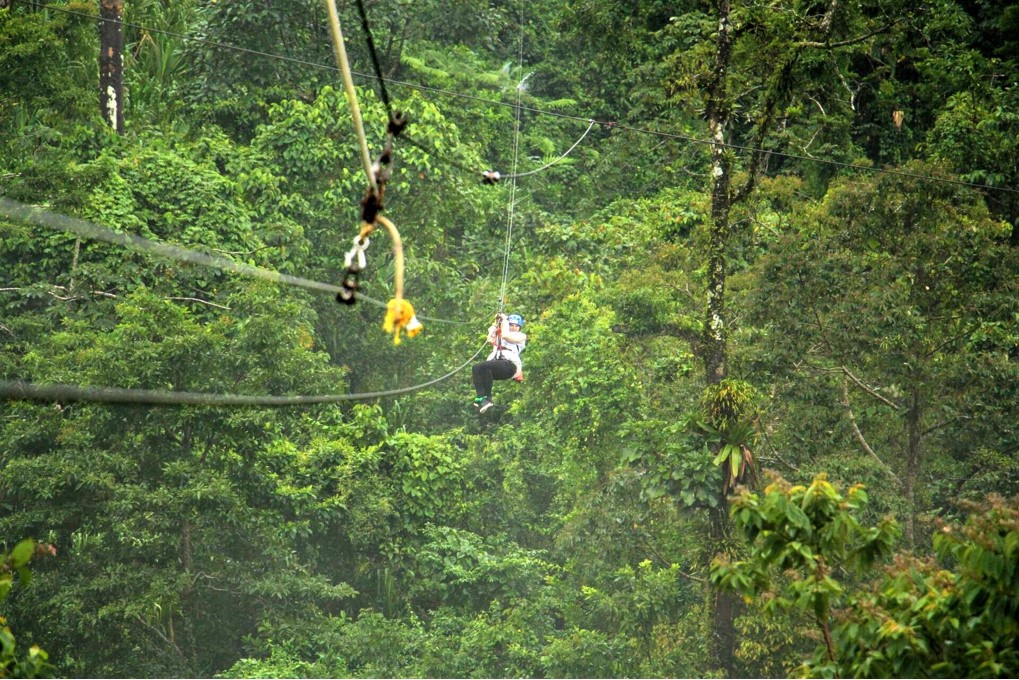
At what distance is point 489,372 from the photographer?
13758 mm

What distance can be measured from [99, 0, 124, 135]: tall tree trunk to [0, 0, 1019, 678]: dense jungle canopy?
0.05 m

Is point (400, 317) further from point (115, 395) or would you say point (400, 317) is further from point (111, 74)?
point (111, 74)

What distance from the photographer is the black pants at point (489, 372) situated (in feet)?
Answer: 45.0

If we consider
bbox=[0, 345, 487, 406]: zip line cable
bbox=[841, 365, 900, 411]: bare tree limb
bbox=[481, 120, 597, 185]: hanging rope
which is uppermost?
bbox=[481, 120, 597, 185]: hanging rope

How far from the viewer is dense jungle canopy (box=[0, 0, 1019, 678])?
15.0 m

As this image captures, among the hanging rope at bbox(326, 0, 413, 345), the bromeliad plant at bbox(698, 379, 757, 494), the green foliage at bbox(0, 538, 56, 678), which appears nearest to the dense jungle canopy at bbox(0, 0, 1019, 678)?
the bromeliad plant at bbox(698, 379, 757, 494)

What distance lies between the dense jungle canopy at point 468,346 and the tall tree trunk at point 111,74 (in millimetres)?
55

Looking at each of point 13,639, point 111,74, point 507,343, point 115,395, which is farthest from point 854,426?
point 13,639

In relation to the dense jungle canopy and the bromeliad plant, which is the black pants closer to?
the dense jungle canopy

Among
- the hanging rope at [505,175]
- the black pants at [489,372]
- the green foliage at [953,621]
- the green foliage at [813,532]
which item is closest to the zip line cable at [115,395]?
the black pants at [489,372]

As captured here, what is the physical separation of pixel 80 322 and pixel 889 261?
847 centimetres

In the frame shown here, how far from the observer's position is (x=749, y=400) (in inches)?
558

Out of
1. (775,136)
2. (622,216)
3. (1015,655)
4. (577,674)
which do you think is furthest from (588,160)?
(1015,655)

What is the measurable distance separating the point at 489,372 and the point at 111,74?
815 cm
